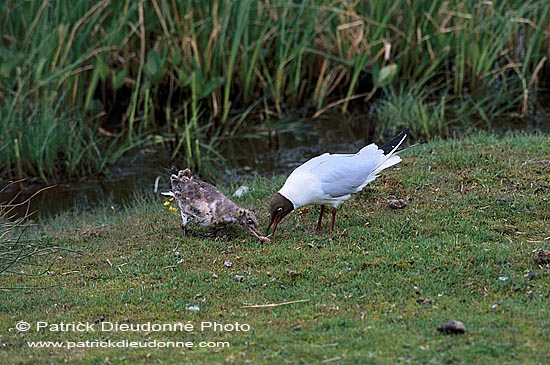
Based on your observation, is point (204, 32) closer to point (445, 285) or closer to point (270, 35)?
point (270, 35)

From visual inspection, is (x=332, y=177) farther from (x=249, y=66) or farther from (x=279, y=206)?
(x=249, y=66)

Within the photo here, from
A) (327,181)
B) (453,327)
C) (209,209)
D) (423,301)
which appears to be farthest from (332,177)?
(453,327)

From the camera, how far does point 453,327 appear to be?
408 centimetres

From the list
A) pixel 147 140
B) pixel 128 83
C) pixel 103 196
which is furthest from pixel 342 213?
pixel 128 83

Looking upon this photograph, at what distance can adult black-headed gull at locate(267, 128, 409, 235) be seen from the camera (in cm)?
556

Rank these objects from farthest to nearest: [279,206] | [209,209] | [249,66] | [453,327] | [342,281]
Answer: [249,66] < [209,209] < [279,206] < [342,281] < [453,327]

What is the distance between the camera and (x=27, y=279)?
→ 548 centimetres

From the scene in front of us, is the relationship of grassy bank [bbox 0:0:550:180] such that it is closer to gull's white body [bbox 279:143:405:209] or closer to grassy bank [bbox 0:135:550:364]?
grassy bank [bbox 0:135:550:364]

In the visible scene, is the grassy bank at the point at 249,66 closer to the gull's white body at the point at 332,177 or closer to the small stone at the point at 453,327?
the gull's white body at the point at 332,177

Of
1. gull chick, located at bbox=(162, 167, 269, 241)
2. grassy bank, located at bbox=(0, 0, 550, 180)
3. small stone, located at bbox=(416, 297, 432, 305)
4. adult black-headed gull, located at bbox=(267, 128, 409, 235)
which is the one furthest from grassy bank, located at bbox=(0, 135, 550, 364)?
grassy bank, located at bbox=(0, 0, 550, 180)

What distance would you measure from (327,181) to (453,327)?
1.76 metres

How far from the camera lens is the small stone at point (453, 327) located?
4074mm

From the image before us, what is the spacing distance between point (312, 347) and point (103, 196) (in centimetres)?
516

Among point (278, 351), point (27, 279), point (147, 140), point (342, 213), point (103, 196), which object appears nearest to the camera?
point (278, 351)
